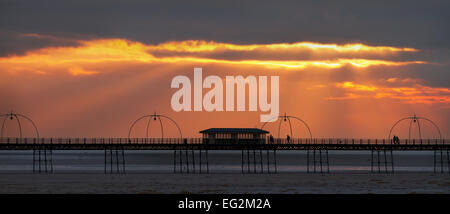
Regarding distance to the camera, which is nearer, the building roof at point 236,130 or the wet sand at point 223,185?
the wet sand at point 223,185

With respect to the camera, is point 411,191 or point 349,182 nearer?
point 411,191

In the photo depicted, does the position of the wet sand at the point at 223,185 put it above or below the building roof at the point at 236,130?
below

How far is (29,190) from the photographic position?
182 feet

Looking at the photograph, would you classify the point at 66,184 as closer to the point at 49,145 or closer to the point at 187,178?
the point at 187,178

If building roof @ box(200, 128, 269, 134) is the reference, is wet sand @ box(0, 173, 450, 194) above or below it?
below

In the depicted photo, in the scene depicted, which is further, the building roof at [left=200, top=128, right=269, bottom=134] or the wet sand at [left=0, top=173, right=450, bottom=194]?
the building roof at [left=200, top=128, right=269, bottom=134]

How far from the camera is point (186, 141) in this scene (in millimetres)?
117875

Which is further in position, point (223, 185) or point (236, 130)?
point (236, 130)

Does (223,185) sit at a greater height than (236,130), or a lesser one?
lesser
